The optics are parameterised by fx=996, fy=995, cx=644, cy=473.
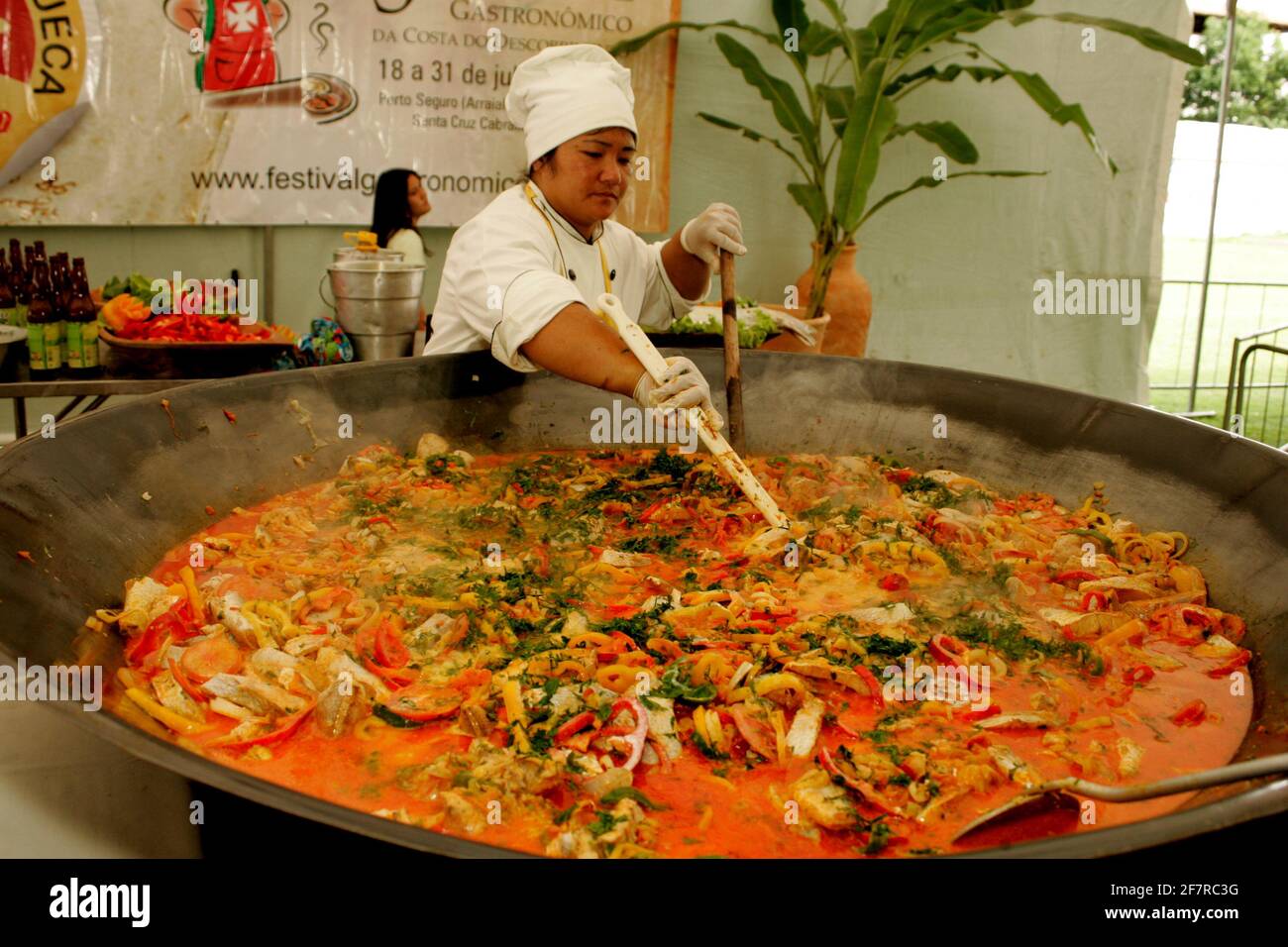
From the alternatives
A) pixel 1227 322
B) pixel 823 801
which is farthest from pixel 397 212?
pixel 1227 322

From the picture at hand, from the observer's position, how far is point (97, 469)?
7.63 feet

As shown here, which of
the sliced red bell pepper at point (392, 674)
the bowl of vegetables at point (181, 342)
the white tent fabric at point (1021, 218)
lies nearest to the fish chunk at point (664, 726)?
the sliced red bell pepper at point (392, 674)

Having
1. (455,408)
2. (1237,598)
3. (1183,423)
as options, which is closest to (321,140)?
(455,408)

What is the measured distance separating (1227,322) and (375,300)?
32.2ft

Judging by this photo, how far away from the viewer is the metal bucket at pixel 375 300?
16.9 feet

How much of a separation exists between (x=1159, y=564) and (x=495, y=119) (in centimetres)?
483

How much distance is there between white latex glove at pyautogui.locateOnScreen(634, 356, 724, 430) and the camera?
271 centimetres

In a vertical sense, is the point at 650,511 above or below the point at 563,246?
below

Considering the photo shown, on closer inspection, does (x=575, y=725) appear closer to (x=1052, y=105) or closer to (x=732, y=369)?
(x=732, y=369)

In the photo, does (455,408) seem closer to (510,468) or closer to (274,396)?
(510,468)

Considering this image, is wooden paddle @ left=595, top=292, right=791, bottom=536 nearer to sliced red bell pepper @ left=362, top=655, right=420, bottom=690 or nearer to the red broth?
the red broth

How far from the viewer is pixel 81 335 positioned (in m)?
4.71

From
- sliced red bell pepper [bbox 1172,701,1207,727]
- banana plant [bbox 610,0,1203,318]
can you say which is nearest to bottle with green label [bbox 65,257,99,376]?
banana plant [bbox 610,0,1203,318]

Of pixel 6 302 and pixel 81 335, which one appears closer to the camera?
pixel 81 335
